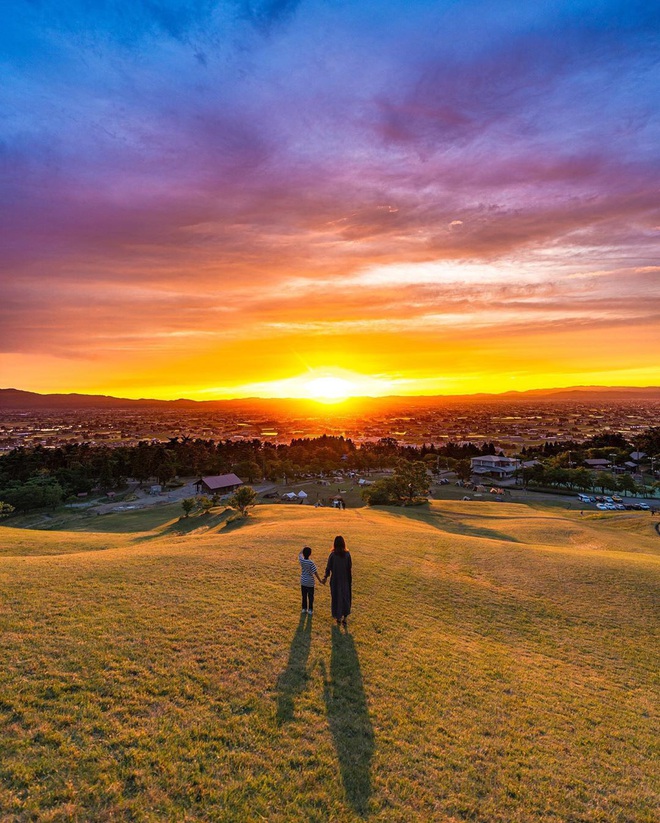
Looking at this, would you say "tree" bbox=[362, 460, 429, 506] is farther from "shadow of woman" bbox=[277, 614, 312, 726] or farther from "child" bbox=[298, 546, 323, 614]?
"shadow of woman" bbox=[277, 614, 312, 726]

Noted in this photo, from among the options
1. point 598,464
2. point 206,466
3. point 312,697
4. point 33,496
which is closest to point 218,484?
point 206,466

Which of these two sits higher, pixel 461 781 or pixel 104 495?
pixel 461 781

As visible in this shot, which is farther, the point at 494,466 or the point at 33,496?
the point at 494,466

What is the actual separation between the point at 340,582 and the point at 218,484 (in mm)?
69869

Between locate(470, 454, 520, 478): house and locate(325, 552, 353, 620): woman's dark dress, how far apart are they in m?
98.0

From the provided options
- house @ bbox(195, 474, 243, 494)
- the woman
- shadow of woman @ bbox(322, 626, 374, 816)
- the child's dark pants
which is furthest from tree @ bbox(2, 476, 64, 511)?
shadow of woman @ bbox(322, 626, 374, 816)

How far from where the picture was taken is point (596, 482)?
7719 cm

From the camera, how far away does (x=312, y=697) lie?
9109mm

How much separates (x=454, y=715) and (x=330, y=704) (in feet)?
9.48

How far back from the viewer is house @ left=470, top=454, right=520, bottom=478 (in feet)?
344

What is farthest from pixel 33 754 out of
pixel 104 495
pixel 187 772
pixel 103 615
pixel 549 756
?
pixel 104 495

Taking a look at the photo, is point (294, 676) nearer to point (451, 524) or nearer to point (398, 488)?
point (451, 524)

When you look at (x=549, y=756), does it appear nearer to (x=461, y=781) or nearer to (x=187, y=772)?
(x=461, y=781)

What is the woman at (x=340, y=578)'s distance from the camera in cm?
1221
